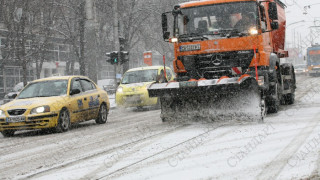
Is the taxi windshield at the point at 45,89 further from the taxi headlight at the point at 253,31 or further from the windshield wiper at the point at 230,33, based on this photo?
the taxi headlight at the point at 253,31

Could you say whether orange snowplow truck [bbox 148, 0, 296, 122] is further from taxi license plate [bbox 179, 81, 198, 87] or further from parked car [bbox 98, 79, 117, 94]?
parked car [bbox 98, 79, 117, 94]

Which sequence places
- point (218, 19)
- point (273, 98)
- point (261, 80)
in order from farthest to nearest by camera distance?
point (273, 98) → point (218, 19) → point (261, 80)

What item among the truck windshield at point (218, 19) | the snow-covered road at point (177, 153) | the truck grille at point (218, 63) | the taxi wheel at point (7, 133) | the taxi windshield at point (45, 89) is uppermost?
the truck windshield at point (218, 19)

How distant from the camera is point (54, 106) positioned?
11.5 metres

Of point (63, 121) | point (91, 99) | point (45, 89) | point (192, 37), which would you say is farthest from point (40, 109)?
point (192, 37)

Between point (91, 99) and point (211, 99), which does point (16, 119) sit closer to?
point (91, 99)

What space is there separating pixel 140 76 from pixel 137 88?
1065mm

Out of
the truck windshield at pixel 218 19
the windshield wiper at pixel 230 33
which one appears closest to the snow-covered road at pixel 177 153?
the windshield wiper at pixel 230 33

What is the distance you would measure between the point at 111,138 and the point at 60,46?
144 ft

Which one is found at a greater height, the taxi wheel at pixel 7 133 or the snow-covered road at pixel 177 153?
the snow-covered road at pixel 177 153

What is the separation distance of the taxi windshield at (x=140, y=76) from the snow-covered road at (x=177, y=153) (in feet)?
26.6

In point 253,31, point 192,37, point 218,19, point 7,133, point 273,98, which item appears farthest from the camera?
point 273,98

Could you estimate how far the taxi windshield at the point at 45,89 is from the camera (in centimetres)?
1241

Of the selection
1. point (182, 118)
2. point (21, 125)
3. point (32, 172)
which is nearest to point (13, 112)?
point (21, 125)
